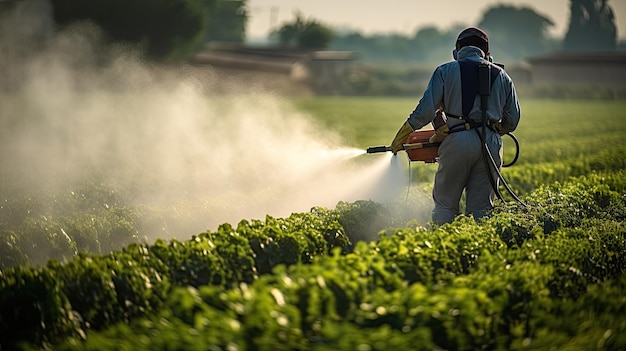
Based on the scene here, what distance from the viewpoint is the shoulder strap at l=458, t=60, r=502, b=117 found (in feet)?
27.1

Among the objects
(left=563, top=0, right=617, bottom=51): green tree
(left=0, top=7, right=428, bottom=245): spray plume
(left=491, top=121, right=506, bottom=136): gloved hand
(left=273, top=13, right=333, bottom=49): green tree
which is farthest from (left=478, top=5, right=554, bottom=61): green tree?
→ (left=491, top=121, right=506, bottom=136): gloved hand

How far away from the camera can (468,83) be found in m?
8.27

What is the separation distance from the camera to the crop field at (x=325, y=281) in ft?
15.1

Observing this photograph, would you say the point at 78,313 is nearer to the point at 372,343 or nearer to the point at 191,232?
the point at 372,343

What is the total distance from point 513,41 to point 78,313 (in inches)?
7644

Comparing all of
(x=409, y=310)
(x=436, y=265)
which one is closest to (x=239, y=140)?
(x=436, y=265)

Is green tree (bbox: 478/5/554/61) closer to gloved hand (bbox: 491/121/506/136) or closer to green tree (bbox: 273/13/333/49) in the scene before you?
green tree (bbox: 273/13/333/49)

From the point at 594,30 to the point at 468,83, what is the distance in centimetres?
6135

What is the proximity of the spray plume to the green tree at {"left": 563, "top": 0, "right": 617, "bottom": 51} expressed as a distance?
23170 mm

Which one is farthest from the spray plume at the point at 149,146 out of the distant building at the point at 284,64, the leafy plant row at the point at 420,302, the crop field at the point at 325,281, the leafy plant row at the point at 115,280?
the distant building at the point at 284,64

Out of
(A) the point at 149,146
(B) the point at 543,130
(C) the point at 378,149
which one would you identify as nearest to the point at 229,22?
(B) the point at 543,130

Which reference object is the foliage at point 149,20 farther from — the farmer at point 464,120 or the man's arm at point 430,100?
the man's arm at point 430,100

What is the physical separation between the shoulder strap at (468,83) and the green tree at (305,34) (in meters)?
87.8

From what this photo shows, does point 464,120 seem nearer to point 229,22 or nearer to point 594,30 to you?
point 594,30
